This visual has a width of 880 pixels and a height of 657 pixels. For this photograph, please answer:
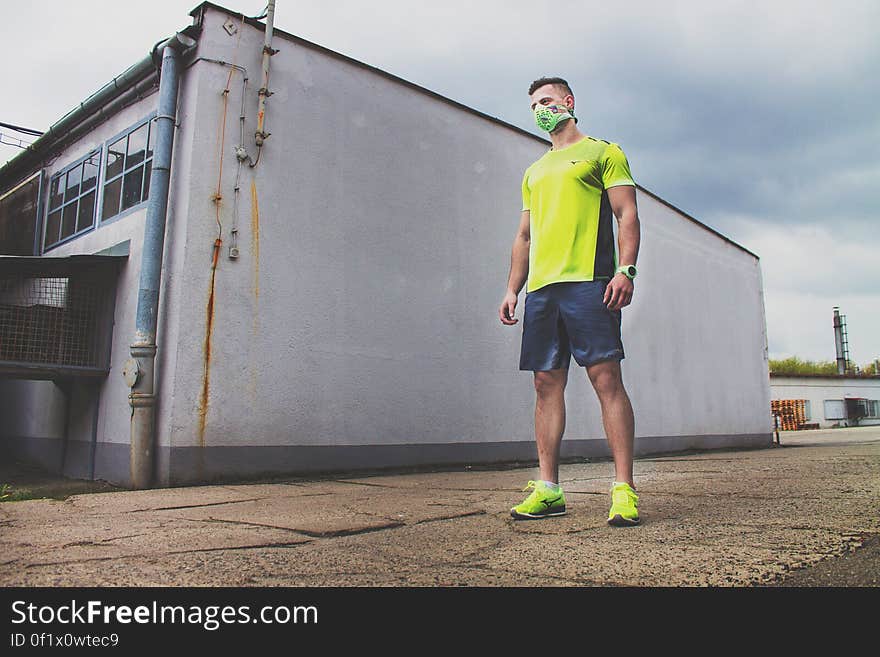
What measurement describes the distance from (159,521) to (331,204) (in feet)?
11.4

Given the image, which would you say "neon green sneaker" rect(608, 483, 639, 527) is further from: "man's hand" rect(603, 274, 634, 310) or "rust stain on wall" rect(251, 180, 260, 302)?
"rust stain on wall" rect(251, 180, 260, 302)

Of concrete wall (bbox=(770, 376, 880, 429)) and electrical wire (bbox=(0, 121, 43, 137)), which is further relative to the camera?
concrete wall (bbox=(770, 376, 880, 429))

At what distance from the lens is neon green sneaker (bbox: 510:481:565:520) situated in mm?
2434

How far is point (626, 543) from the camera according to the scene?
1.89 meters

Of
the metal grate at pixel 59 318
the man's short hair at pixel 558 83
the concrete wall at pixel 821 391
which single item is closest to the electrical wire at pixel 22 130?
the metal grate at pixel 59 318

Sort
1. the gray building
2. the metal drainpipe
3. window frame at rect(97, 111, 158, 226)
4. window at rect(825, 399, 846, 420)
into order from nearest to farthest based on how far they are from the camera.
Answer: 1. the metal drainpipe
2. the gray building
3. window frame at rect(97, 111, 158, 226)
4. window at rect(825, 399, 846, 420)

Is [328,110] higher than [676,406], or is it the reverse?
[328,110]

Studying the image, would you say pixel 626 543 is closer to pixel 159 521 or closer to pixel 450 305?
pixel 159 521

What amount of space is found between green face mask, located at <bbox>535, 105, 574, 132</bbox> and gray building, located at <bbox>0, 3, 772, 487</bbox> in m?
3.02

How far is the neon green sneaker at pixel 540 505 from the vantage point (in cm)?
243

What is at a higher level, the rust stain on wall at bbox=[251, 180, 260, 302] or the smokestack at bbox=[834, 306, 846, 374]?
the smokestack at bbox=[834, 306, 846, 374]

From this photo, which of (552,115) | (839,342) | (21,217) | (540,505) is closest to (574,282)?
(552,115)

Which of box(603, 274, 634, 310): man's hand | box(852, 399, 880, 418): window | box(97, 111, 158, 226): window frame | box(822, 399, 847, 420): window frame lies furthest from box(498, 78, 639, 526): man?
box(852, 399, 880, 418): window

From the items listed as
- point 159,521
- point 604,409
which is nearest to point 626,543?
point 604,409
